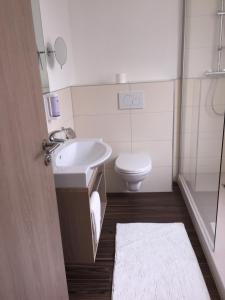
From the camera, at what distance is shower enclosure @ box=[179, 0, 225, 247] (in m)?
2.10

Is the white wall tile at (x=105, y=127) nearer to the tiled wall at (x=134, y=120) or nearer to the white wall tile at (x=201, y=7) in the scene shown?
the tiled wall at (x=134, y=120)

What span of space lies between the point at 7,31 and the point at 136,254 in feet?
5.68

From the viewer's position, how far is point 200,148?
7.96 feet

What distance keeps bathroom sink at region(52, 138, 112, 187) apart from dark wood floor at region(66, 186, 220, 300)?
72 cm

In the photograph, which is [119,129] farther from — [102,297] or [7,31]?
[7,31]

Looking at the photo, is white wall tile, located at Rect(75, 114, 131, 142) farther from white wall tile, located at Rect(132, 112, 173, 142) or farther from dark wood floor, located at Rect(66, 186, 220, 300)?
dark wood floor, located at Rect(66, 186, 220, 300)

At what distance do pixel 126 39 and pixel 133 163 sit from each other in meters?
1.32

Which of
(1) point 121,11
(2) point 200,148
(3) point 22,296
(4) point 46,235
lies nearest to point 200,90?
(2) point 200,148

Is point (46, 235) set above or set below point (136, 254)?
above

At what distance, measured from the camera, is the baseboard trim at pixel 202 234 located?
5.16ft

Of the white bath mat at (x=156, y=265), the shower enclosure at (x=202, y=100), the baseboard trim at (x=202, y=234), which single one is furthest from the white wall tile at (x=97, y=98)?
the white bath mat at (x=156, y=265)

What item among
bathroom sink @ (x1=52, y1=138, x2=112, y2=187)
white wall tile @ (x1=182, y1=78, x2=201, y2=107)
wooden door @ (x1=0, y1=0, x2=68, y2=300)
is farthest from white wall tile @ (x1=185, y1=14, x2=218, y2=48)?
wooden door @ (x1=0, y1=0, x2=68, y2=300)

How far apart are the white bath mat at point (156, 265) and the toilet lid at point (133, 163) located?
0.52 m

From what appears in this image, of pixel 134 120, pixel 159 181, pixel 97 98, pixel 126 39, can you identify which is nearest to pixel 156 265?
pixel 159 181
